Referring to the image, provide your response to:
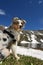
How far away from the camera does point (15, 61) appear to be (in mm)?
12094

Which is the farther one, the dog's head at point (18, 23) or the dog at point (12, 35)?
the dog's head at point (18, 23)

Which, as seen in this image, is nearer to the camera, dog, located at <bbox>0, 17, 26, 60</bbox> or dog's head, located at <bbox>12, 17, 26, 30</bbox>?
dog, located at <bbox>0, 17, 26, 60</bbox>

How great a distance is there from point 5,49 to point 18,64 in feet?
3.20

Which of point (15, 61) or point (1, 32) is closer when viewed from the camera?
point (1, 32)

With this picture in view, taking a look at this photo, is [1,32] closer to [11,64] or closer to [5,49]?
[5,49]

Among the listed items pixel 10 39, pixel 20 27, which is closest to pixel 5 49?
pixel 10 39

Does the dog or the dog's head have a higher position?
the dog's head

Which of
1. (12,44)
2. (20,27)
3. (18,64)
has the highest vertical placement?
(20,27)

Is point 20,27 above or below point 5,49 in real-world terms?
above

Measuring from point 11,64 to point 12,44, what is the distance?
34.7 inches

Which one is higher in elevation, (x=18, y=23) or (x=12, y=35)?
(x=18, y=23)

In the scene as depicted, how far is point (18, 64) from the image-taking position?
11.5 meters

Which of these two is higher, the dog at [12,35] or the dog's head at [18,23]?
the dog's head at [18,23]

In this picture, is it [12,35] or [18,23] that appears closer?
[12,35]
